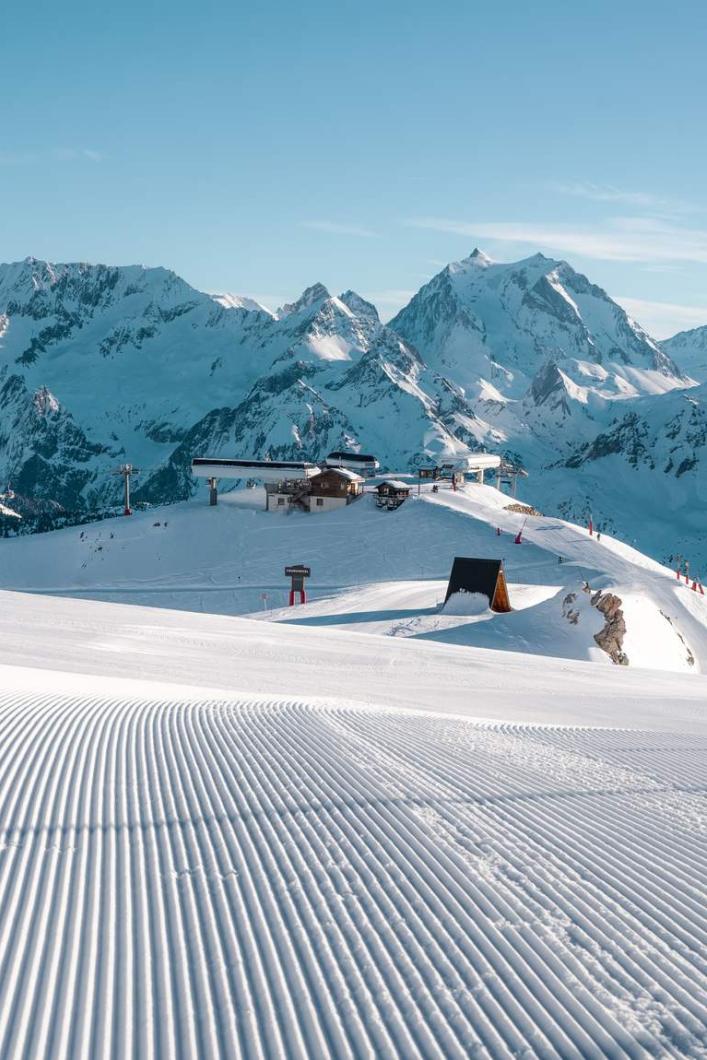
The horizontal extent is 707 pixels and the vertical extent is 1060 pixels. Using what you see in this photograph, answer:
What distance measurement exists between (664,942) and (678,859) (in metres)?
2.19

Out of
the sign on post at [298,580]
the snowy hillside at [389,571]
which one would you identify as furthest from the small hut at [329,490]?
the sign on post at [298,580]

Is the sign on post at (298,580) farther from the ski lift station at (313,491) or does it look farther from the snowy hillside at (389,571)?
the ski lift station at (313,491)

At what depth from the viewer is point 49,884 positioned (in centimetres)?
812

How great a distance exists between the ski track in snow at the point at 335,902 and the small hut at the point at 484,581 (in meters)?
26.1

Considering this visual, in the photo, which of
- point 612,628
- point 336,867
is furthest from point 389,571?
point 336,867

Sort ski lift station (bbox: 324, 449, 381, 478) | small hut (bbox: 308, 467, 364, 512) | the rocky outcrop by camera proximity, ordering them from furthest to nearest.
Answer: ski lift station (bbox: 324, 449, 381, 478)
small hut (bbox: 308, 467, 364, 512)
the rocky outcrop

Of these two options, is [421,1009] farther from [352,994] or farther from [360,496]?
[360,496]

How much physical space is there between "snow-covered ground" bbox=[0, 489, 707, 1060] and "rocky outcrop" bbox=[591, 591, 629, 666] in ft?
43.7

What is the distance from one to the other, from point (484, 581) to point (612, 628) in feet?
19.5

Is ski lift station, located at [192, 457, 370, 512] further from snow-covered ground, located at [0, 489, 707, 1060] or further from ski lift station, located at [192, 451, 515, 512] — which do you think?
snow-covered ground, located at [0, 489, 707, 1060]

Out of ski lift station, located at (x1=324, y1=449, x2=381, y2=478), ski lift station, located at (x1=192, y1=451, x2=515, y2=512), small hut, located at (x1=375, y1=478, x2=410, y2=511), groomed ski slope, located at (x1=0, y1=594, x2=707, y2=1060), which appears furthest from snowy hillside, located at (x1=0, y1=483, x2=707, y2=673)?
groomed ski slope, located at (x1=0, y1=594, x2=707, y2=1060)

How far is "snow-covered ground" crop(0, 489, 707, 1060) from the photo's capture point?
21.1ft

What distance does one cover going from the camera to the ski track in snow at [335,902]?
635cm

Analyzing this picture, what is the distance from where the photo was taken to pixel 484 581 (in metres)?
40.0
